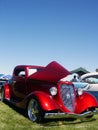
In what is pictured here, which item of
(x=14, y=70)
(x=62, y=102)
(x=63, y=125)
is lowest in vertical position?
(x=63, y=125)

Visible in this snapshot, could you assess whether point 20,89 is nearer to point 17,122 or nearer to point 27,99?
point 27,99

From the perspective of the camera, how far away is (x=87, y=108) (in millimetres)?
8359

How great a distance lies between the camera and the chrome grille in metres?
7.98

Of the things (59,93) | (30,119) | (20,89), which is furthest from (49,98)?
(20,89)

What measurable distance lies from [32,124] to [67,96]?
4.68ft

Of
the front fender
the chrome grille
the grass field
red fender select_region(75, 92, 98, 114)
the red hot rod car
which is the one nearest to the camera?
the grass field

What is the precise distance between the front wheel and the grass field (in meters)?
0.17

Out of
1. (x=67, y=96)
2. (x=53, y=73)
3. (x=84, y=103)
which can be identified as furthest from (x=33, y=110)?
(x=84, y=103)

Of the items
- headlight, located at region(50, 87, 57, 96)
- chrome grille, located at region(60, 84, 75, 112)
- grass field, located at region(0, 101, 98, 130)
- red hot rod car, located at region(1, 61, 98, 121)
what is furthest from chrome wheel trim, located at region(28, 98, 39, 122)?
chrome grille, located at region(60, 84, 75, 112)

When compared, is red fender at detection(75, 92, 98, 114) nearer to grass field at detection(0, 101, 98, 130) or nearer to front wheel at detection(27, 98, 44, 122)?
grass field at detection(0, 101, 98, 130)

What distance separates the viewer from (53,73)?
27.5 ft

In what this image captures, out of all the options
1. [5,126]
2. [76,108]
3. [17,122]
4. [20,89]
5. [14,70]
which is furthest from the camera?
[14,70]

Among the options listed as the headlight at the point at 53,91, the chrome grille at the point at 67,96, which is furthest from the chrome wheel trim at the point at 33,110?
the chrome grille at the point at 67,96

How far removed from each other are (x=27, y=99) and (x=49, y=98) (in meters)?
0.83
